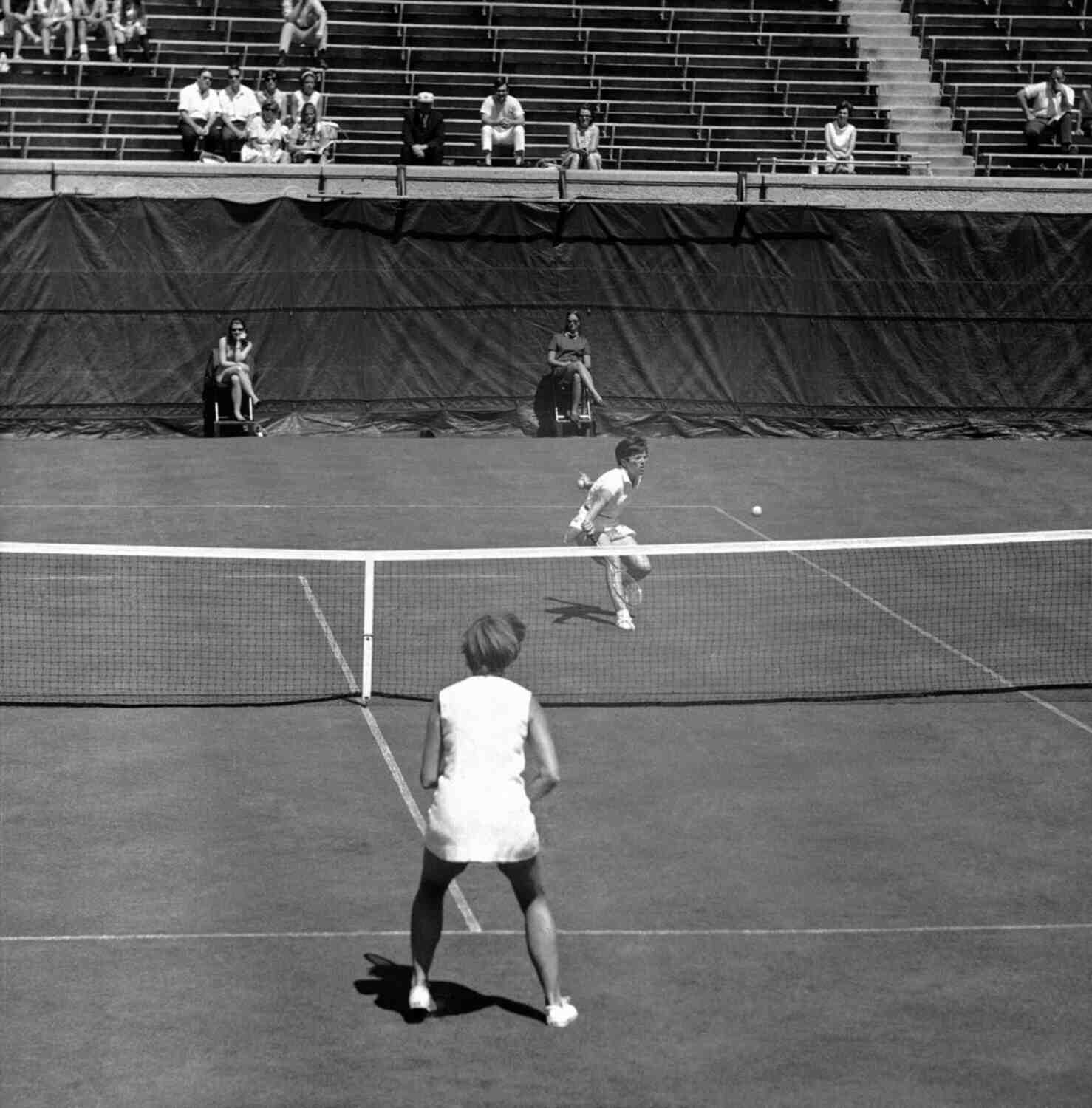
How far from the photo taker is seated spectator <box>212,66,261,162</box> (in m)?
29.1

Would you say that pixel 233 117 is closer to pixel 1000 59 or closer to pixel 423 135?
pixel 423 135

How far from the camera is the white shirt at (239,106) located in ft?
96.3

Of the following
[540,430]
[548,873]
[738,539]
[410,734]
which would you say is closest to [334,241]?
[540,430]

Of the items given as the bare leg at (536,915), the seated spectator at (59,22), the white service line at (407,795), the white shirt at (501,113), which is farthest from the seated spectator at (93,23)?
the bare leg at (536,915)

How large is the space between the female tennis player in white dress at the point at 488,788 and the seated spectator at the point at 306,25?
25.0 m

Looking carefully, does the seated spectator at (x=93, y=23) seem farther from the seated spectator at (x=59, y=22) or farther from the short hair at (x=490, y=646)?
the short hair at (x=490, y=646)

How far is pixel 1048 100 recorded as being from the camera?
32.7 m

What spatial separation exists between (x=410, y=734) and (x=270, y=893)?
3.31 metres

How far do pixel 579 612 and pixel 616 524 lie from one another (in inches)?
41.0

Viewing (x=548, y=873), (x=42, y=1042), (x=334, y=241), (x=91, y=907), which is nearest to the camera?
(x=42, y=1042)

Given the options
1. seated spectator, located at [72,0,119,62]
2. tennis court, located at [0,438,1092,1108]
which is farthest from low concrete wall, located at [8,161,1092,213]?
tennis court, located at [0,438,1092,1108]

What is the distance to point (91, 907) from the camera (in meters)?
9.70

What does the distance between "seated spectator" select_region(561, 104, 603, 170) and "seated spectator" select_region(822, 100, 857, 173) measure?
3.80 meters

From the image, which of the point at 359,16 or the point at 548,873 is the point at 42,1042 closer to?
the point at 548,873
